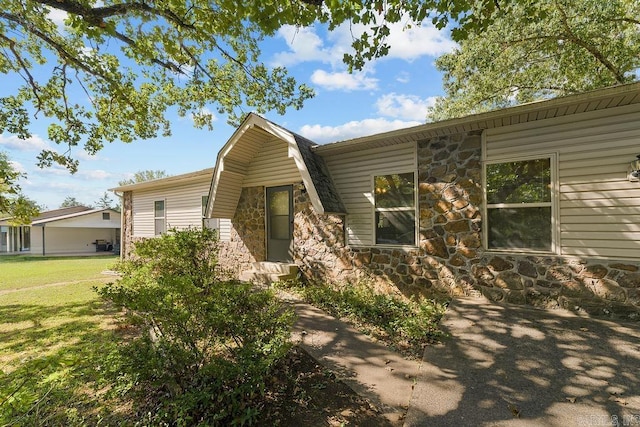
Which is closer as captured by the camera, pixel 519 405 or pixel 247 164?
pixel 519 405

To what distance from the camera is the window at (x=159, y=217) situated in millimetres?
12124

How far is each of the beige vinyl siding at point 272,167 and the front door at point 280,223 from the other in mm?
317

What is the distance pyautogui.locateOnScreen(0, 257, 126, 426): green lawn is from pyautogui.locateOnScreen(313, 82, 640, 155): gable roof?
5568 millimetres

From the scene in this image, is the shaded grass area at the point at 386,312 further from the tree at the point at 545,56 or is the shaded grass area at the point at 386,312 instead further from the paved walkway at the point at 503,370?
the tree at the point at 545,56

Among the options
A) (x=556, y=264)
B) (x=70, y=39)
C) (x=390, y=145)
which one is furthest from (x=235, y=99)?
(x=556, y=264)

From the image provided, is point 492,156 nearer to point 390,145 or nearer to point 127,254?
point 390,145

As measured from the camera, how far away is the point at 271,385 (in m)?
3.14

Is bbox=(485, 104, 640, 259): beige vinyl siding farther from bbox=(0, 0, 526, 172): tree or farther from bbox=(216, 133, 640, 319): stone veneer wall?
bbox=(0, 0, 526, 172): tree

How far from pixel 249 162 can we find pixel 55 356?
7.03m

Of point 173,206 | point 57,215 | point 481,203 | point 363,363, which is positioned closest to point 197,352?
point 363,363

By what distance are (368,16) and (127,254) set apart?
14.4 metres

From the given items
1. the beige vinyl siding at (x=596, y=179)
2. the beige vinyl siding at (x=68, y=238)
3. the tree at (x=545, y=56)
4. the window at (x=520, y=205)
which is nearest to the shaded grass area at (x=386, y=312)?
the window at (x=520, y=205)

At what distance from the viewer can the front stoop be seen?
7.44 meters

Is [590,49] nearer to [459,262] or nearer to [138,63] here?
[459,262]
